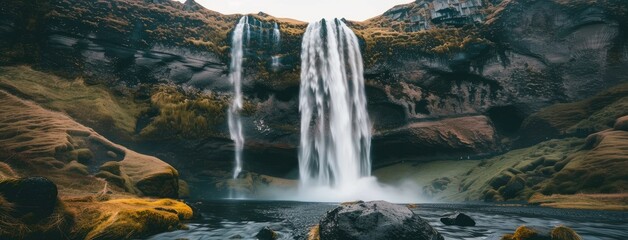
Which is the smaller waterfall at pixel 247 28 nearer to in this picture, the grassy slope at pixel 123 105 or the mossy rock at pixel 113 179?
the grassy slope at pixel 123 105

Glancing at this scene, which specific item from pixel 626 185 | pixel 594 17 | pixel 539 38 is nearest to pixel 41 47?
pixel 626 185

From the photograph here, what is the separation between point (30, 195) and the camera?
13891mm

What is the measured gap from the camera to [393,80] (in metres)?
63.3

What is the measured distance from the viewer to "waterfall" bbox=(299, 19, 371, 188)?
2253 inches

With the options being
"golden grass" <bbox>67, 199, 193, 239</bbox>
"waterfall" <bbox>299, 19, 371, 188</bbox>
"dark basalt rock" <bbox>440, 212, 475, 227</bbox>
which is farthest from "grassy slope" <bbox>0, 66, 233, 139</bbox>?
"dark basalt rock" <bbox>440, 212, 475, 227</bbox>

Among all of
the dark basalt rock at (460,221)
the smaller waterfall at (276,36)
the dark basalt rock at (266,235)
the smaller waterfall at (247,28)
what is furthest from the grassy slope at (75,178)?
the smaller waterfall at (276,36)

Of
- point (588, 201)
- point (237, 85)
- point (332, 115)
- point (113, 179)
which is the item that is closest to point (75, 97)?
point (237, 85)

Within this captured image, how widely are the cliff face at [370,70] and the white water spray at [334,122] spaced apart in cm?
230

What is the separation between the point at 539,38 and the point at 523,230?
6017cm

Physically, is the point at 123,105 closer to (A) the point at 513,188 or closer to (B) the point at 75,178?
(B) the point at 75,178

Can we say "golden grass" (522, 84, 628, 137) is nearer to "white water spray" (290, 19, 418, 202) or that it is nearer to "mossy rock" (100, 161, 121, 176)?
"white water spray" (290, 19, 418, 202)

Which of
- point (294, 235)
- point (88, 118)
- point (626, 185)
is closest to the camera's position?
point (294, 235)

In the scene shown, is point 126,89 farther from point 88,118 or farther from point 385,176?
point 385,176

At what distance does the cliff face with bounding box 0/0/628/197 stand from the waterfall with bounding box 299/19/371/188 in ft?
7.12
